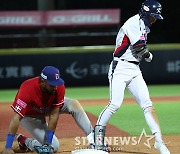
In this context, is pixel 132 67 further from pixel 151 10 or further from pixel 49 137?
pixel 49 137

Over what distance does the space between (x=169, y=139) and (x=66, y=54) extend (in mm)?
8888

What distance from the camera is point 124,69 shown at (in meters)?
6.83

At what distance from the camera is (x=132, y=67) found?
685 cm

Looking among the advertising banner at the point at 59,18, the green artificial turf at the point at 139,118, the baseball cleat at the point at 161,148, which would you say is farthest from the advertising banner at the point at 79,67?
the baseball cleat at the point at 161,148

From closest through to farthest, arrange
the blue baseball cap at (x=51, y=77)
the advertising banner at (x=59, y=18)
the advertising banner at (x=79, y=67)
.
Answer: the blue baseball cap at (x=51, y=77), the advertising banner at (x=79, y=67), the advertising banner at (x=59, y=18)

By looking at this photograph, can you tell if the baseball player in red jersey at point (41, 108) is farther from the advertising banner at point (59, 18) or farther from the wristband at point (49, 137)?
the advertising banner at point (59, 18)

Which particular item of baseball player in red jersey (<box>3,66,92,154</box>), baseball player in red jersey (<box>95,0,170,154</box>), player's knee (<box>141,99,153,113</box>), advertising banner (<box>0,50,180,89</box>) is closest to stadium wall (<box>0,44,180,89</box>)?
advertising banner (<box>0,50,180,89</box>)

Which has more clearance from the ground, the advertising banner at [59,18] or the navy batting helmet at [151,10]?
the advertising banner at [59,18]

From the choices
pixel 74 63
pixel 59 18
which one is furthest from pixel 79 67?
pixel 59 18

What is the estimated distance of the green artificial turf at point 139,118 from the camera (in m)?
8.74

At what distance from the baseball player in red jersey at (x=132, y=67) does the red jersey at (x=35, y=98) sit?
632 millimetres

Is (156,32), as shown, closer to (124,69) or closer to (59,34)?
(59,34)

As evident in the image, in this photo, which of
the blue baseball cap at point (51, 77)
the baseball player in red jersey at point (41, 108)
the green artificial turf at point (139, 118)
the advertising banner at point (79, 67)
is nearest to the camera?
the blue baseball cap at point (51, 77)

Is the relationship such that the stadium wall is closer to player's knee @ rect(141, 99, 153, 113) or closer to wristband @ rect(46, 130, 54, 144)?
player's knee @ rect(141, 99, 153, 113)
